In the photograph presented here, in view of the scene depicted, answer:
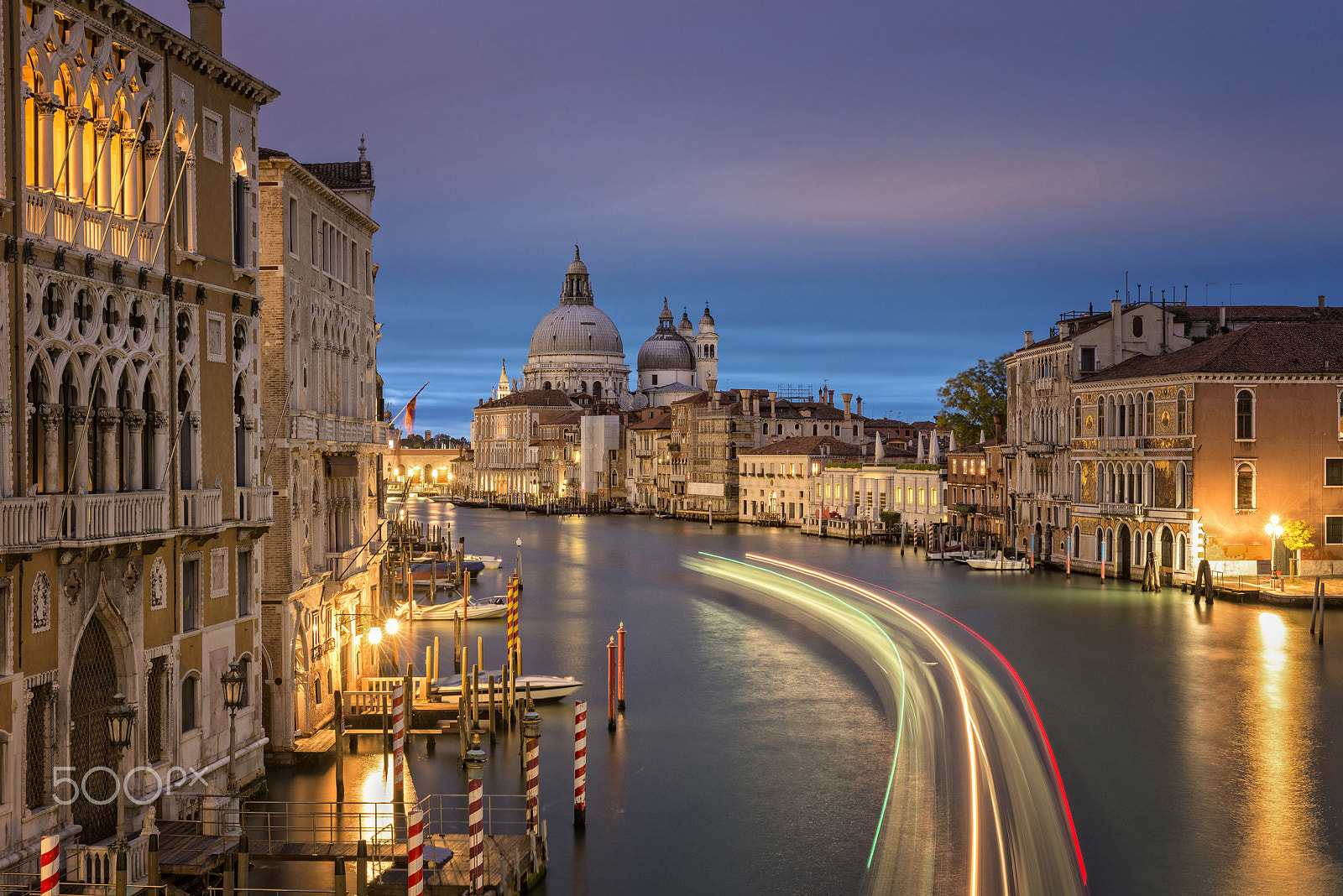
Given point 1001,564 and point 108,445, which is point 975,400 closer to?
point 1001,564

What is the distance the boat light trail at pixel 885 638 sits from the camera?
15.2m

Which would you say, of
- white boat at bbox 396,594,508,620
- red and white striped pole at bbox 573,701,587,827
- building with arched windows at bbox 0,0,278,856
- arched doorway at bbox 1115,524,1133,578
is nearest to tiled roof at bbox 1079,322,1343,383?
arched doorway at bbox 1115,524,1133,578

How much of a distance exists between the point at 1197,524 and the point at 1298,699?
14.6 metres

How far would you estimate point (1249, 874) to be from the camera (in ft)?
44.1

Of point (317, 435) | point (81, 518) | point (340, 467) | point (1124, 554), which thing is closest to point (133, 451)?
point (81, 518)

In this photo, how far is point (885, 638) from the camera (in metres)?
29.2

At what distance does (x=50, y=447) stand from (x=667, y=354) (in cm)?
10593

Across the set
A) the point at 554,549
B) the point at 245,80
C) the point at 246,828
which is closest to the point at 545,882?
the point at 246,828

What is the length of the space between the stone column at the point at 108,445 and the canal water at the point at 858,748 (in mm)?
4363

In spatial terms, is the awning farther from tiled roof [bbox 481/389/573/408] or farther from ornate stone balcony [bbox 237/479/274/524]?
tiled roof [bbox 481/389/573/408]

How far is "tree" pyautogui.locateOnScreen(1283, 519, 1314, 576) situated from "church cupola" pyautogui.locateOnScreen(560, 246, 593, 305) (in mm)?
91778

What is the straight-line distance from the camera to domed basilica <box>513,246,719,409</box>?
116000 mm

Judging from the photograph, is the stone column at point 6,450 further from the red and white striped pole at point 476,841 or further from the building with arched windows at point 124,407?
the red and white striped pole at point 476,841

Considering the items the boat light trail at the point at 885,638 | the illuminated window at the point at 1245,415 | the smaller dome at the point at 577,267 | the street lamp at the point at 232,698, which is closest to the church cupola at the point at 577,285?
the smaller dome at the point at 577,267
